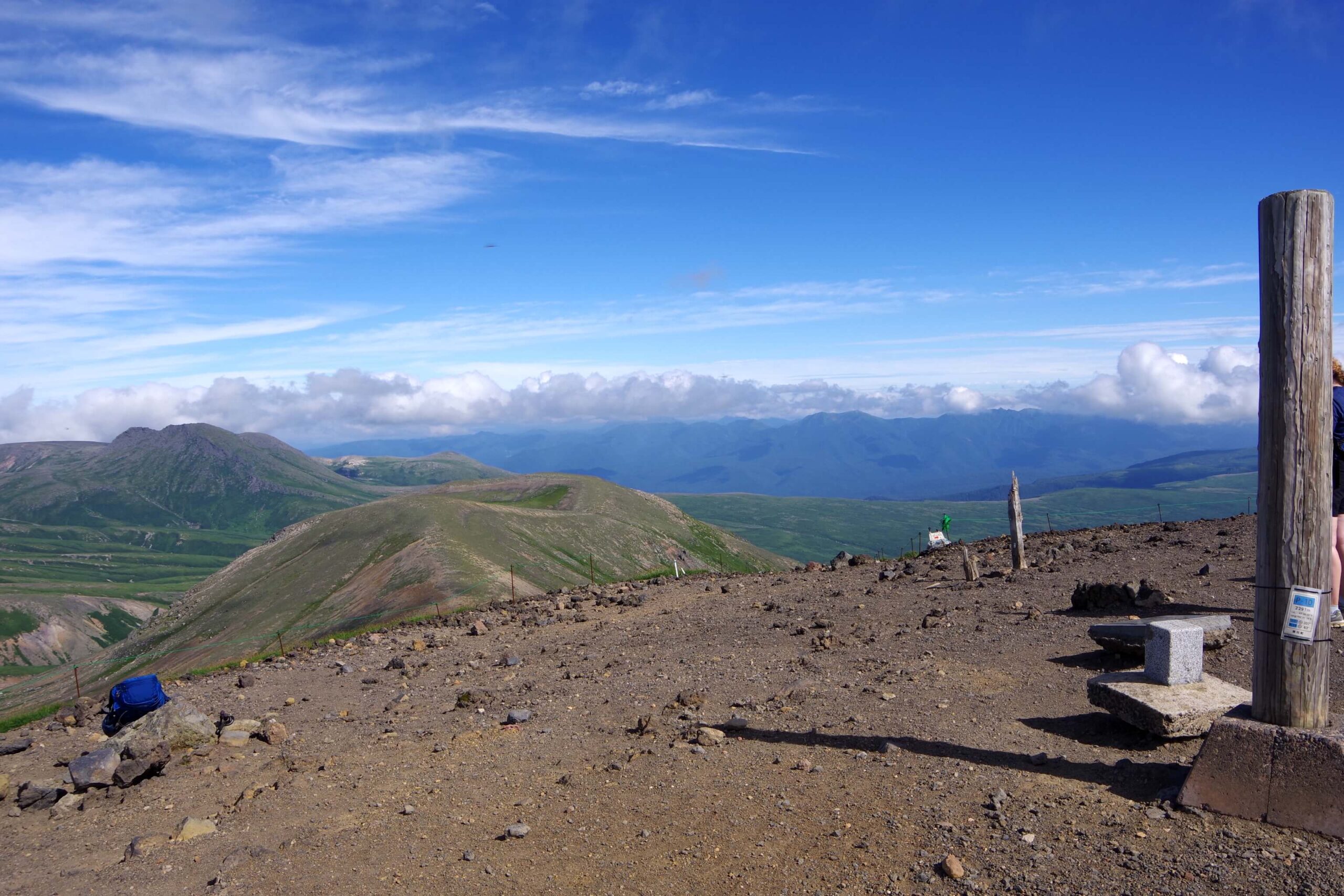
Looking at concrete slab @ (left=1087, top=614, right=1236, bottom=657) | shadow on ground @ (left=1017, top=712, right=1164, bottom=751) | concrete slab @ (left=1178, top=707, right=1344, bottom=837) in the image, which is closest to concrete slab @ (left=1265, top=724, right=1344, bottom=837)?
concrete slab @ (left=1178, top=707, right=1344, bottom=837)

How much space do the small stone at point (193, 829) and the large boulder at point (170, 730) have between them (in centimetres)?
274

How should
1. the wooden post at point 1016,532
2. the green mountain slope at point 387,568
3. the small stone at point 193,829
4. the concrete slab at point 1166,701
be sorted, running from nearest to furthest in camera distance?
the concrete slab at point 1166,701, the small stone at point 193,829, the wooden post at point 1016,532, the green mountain slope at point 387,568

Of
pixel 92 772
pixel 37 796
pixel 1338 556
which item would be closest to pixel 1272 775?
pixel 1338 556

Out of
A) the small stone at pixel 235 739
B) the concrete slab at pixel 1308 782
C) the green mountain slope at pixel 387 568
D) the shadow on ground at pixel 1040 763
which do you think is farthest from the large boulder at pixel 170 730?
the green mountain slope at pixel 387 568

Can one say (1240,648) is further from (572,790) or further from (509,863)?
(509,863)

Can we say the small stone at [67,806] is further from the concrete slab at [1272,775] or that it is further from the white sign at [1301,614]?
A: the white sign at [1301,614]

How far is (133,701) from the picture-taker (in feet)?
42.6

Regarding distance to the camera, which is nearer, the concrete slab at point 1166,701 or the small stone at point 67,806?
the concrete slab at point 1166,701

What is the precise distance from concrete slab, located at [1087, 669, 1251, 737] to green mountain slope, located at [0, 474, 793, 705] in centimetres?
2899

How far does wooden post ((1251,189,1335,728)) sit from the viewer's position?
23.5ft

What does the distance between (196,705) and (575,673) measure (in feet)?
23.6

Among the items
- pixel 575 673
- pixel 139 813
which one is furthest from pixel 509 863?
pixel 575 673

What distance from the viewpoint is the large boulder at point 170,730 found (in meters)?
11.8

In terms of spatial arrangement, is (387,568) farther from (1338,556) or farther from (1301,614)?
(1301,614)
